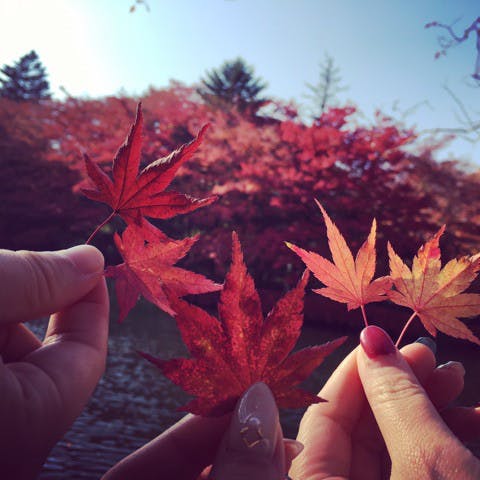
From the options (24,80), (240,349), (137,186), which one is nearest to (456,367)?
(240,349)

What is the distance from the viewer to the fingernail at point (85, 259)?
48 centimetres

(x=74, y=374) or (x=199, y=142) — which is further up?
(x=199, y=142)

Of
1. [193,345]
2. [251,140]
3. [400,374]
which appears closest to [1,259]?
[193,345]

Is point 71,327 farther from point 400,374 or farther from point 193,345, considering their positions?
point 400,374

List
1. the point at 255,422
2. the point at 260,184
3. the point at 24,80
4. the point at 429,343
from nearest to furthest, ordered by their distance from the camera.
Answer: the point at 255,422
the point at 429,343
the point at 260,184
the point at 24,80

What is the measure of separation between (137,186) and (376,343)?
37 cm

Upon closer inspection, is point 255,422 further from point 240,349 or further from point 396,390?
point 396,390

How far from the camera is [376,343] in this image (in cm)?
52

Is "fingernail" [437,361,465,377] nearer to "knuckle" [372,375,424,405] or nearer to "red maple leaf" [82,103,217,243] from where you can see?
"knuckle" [372,375,424,405]

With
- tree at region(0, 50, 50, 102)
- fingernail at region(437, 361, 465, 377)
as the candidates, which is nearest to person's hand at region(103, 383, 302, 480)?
fingernail at region(437, 361, 465, 377)

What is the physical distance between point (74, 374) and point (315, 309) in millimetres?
5539

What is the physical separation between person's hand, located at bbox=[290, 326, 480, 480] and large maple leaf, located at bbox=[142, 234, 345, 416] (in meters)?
0.19

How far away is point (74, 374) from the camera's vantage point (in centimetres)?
44

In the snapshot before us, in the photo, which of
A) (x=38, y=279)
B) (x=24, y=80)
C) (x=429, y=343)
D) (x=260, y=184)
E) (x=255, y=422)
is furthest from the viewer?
(x=24, y=80)
